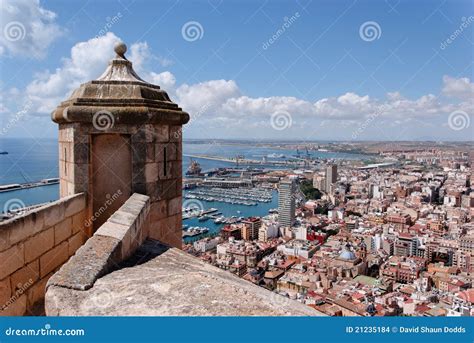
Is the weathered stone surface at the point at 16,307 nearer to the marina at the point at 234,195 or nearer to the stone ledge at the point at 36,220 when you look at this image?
the stone ledge at the point at 36,220

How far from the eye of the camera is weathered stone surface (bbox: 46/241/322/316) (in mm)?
1453

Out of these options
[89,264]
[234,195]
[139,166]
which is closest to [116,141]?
[139,166]

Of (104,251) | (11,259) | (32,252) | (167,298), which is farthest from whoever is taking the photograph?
(32,252)

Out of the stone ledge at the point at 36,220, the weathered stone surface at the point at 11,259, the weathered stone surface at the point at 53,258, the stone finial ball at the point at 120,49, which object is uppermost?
the stone finial ball at the point at 120,49

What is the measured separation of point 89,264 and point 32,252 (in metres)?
0.71

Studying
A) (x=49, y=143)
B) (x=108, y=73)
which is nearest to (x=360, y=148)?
(x=49, y=143)

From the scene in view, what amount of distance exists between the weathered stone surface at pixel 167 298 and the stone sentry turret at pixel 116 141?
1.29 meters

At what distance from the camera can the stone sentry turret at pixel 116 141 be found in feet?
9.49

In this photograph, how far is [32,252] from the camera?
228cm

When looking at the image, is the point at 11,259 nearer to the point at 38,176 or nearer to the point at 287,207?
the point at 38,176

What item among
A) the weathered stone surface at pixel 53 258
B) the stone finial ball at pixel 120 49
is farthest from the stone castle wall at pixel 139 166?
the stone finial ball at pixel 120 49

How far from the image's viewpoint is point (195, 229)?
1510 inches

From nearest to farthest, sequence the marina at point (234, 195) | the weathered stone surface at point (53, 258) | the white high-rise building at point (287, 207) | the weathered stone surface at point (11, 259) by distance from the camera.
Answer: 1. the weathered stone surface at point (11, 259)
2. the weathered stone surface at point (53, 258)
3. the white high-rise building at point (287, 207)
4. the marina at point (234, 195)

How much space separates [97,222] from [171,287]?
1587 millimetres
